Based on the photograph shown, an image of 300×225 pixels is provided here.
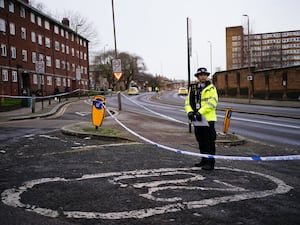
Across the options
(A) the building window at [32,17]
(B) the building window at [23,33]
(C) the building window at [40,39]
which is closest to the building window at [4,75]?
(B) the building window at [23,33]

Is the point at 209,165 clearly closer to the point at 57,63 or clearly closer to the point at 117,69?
the point at 117,69

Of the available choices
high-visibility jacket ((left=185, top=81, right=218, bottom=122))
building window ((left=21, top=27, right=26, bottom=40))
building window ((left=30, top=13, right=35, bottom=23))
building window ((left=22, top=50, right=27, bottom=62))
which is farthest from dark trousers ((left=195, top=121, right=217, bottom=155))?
building window ((left=30, top=13, right=35, bottom=23))

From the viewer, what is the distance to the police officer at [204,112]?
5617mm

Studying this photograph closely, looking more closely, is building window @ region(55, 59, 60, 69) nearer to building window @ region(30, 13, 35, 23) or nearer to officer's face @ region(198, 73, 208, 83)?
building window @ region(30, 13, 35, 23)

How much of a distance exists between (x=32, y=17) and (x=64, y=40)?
35.8 feet

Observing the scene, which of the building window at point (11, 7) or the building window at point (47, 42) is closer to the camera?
the building window at point (11, 7)

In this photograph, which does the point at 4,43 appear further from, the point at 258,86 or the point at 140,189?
the point at 140,189

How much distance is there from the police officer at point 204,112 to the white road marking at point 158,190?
0.47 m

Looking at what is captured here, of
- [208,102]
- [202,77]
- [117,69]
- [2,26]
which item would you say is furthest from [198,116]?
[2,26]

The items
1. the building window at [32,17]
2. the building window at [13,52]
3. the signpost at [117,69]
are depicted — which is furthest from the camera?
the building window at [32,17]

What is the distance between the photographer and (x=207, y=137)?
5.79 m

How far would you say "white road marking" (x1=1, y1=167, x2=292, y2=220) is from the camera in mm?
3479

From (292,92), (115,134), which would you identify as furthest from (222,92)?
(115,134)

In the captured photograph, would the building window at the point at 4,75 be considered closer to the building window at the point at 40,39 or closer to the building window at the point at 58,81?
the building window at the point at 40,39
